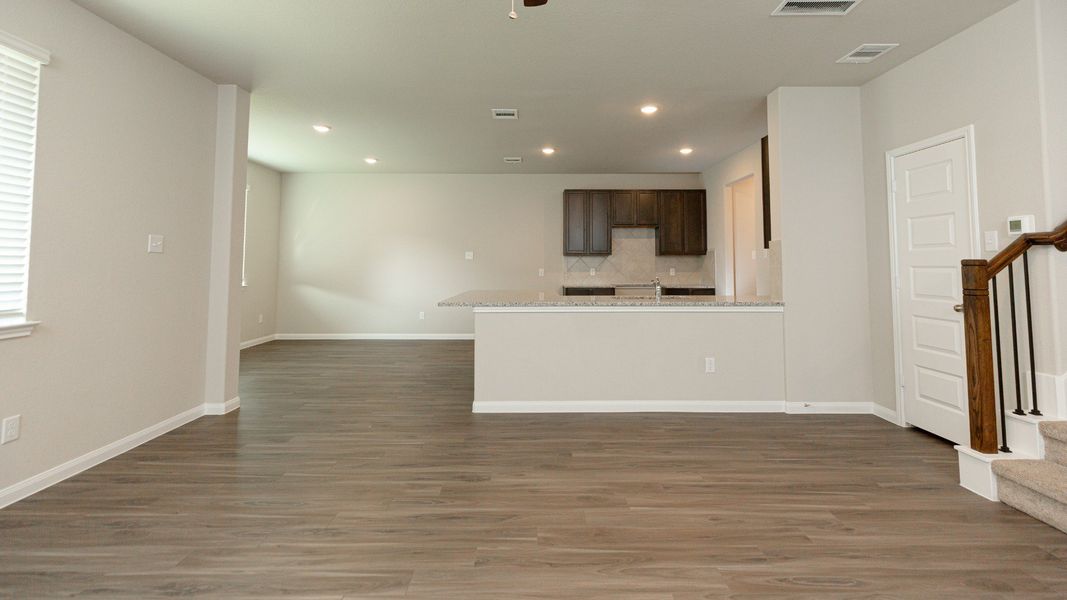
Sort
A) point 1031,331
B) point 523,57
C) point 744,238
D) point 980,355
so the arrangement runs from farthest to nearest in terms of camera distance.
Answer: point 744,238, point 523,57, point 1031,331, point 980,355

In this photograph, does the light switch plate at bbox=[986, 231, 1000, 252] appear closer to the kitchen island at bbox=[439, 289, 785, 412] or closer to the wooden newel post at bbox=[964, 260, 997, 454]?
the wooden newel post at bbox=[964, 260, 997, 454]

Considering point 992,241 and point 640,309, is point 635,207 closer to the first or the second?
point 640,309

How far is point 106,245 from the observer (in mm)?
2854

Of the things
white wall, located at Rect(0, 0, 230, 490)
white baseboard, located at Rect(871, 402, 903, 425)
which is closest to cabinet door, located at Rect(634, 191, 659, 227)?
white baseboard, located at Rect(871, 402, 903, 425)

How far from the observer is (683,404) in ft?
12.7

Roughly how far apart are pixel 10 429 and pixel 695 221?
7.22m

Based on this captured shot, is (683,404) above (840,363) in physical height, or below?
below

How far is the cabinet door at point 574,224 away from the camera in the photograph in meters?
7.29

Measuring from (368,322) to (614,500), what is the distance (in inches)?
248

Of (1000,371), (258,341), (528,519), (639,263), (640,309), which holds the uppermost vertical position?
(639,263)

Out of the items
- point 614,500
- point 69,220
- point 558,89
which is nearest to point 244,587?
point 614,500

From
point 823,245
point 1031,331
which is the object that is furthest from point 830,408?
point 1031,331

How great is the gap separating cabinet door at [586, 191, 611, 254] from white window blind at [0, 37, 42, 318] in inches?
234

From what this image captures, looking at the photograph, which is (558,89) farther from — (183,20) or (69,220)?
(69,220)
